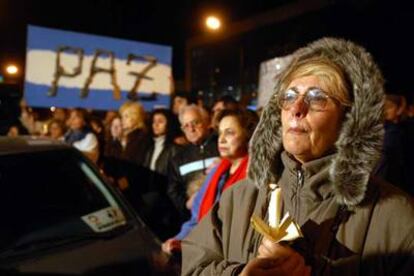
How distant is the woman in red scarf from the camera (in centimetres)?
306

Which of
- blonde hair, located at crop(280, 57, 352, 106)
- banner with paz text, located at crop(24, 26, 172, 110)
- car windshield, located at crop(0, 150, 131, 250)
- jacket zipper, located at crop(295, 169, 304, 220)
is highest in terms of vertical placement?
banner with paz text, located at crop(24, 26, 172, 110)

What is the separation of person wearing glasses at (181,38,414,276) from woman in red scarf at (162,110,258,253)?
109 cm

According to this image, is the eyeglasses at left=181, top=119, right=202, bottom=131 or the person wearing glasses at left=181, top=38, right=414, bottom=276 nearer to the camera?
the person wearing glasses at left=181, top=38, right=414, bottom=276

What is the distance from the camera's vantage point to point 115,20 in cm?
1702

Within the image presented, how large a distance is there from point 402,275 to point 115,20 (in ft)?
54.5

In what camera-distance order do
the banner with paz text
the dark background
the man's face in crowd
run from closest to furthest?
the man's face in crowd → the banner with paz text → the dark background

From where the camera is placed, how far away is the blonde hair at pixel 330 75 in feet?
5.73

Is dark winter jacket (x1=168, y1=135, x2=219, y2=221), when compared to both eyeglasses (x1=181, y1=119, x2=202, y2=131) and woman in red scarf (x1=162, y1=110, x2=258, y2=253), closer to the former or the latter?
eyeglasses (x1=181, y1=119, x2=202, y2=131)

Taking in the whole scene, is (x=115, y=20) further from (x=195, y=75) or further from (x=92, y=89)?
(x=92, y=89)

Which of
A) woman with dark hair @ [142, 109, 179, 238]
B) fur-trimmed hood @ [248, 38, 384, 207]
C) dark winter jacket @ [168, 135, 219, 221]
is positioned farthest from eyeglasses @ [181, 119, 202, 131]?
fur-trimmed hood @ [248, 38, 384, 207]

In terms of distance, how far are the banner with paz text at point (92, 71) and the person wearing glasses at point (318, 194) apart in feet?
12.4

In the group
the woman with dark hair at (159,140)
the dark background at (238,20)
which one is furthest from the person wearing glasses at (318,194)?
the dark background at (238,20)

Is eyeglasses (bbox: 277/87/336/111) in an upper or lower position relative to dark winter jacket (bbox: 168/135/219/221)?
upper

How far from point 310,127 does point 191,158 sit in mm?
2505
